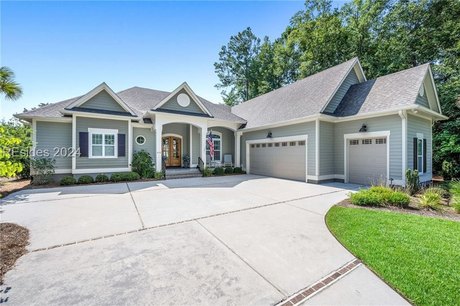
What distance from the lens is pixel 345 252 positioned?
3.51 m

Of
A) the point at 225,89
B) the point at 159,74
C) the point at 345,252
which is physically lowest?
the point at 345,252

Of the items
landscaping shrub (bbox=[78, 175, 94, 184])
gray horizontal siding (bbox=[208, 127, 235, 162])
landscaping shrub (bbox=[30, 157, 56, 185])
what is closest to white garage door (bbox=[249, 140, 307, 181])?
gray horizontal siding (bbox=[208, 127, 235, 162])

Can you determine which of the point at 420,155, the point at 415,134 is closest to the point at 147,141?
the point at 415,134

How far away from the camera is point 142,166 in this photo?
1209 cm

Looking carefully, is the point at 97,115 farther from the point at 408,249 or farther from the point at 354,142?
the point at 354,142

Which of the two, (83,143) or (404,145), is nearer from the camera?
(404,145)

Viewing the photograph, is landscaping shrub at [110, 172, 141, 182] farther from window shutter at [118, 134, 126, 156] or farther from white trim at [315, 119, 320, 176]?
white trim at [315, 119, 320, 176]

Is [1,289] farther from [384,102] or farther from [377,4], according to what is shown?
[377,4]

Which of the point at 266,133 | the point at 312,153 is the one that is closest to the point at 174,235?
the point at 312,153

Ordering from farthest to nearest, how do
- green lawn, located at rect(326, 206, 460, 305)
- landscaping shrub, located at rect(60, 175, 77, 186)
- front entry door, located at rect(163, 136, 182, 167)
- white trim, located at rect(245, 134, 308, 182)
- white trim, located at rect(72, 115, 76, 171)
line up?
front entry door, located at rect(163, 136, 182, 167), white trim, located at rect(245, 134, 308, 182), white trim, located at rect(72, 115, 76, 171), landscaping shrub, located at rect(60, 175, 77, 186), green lawn, located at rect(326, 206, 460, 305)

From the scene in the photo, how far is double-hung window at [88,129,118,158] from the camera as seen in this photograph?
37.0 ft

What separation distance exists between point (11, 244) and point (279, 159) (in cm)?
1161

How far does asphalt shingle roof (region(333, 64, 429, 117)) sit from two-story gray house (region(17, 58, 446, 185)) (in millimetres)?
42

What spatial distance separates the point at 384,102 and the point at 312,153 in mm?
3921
